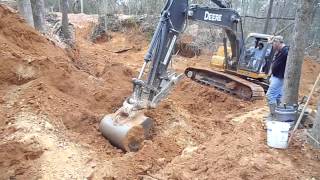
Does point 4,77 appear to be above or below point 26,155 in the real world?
above

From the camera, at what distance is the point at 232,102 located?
28.6 feet

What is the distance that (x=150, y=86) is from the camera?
6.41 m

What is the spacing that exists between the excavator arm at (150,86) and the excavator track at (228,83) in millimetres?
2101

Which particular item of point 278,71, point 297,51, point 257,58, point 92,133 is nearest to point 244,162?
point 297,51

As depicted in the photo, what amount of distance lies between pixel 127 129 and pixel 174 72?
2.34m

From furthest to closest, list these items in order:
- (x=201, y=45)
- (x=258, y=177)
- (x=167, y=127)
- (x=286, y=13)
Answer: (x=286, y=13) < (x=201, y=45) < (x=167, y=127) < (x=258, y=177)

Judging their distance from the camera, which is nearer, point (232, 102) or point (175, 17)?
point (175, 17)

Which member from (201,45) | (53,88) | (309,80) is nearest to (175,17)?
(53,88)

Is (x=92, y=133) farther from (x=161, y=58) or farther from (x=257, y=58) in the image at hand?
(x=257, y=58)

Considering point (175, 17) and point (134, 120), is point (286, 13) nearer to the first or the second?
point (175, 17)

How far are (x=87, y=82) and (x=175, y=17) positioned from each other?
224cm

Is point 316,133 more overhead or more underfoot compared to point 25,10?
more underfoot

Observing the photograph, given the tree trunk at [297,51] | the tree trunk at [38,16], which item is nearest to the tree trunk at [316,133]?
the tree trunk at [297,51]

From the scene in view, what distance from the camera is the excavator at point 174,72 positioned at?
5887mm
